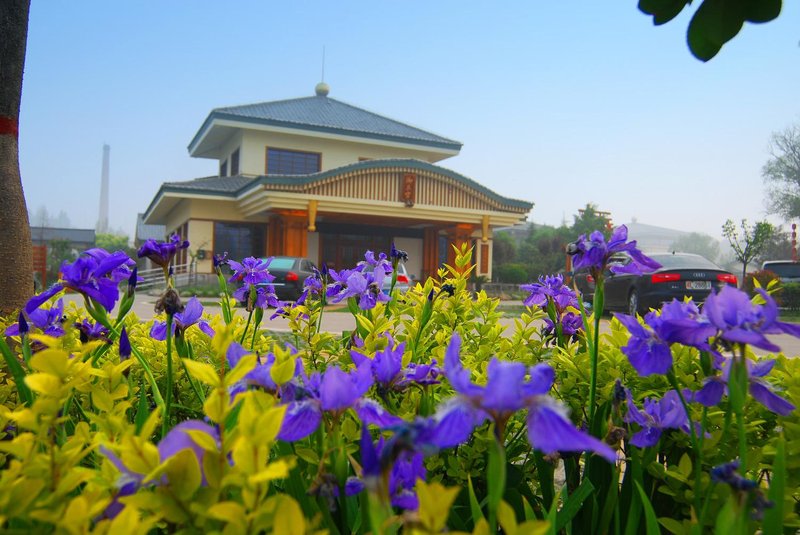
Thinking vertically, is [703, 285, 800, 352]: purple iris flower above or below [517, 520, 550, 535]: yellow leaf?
above

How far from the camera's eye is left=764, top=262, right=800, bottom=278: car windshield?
18172 millimetres

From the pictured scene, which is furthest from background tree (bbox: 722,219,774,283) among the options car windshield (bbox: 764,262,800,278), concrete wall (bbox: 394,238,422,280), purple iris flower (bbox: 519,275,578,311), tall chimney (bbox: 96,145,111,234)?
tall chimney (bbox: 96,145,111,234)

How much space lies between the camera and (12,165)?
257 centimetres

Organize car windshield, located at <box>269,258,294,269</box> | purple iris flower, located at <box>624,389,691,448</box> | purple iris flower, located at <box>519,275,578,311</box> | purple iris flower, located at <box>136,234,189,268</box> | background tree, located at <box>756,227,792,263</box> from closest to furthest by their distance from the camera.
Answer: purple iris flower, located at <box>624,389,691,448</box> → purple iris flower, located at <box>136,234,189,268</box> → purple iris flower, located at <box>519,275,578,311</box> → car windshield, located at <box>269,258,294,269</box> → background tree, located at <box>756,227,792,263</box>

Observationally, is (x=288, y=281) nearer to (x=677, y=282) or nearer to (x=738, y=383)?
(x=677, y=282)

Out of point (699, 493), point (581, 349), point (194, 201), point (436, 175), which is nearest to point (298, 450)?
point (699, 493)

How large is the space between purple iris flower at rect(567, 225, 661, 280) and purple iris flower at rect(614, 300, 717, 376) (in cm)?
18

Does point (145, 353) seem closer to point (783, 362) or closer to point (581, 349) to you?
point (581, 349)

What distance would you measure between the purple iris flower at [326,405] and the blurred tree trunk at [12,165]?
2297 millimetres

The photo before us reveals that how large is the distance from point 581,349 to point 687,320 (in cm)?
Result: 88

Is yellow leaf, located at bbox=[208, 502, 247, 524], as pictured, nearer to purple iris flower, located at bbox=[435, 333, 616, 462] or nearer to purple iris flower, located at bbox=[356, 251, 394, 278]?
purple iris flower, located at bbox=[435, 333, 616, 462]

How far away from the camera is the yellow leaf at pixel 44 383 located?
2.51 feet

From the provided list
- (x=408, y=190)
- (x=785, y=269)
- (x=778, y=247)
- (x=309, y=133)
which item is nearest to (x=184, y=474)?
(x=408, y=190)

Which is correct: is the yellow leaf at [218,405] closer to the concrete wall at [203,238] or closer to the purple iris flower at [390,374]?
the purple iris flower at [390,374]
